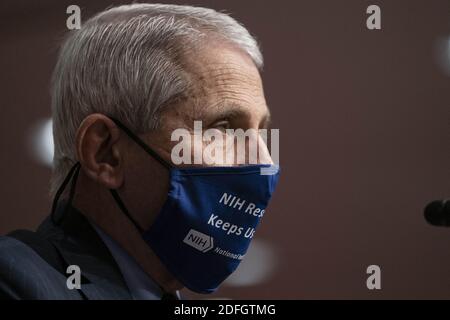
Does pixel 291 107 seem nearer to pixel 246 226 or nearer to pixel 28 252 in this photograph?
pixel 246 226

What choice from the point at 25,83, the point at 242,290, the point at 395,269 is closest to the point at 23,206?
the point at 25,83

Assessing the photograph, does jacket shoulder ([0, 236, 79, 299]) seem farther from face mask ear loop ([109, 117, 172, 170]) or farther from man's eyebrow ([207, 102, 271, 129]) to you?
man's eyebrow ([207, 102, 271, 129])

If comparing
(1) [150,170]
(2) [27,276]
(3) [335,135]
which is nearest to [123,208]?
(1) [150,170]

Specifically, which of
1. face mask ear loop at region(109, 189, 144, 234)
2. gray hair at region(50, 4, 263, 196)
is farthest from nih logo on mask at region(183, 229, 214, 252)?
gray hair at region(50, 4, 263, 196)

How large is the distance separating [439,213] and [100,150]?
0.71m

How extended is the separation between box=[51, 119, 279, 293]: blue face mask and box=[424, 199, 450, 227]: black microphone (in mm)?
365

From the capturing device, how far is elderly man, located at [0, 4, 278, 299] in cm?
122

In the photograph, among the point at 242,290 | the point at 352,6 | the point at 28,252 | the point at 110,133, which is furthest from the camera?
the point at 242,290

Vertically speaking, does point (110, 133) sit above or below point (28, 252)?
above

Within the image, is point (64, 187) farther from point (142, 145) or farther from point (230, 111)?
point (230, 111)

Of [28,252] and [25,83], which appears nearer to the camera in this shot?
[28,252]

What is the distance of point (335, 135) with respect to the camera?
7.40ft

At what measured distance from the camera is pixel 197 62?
1268mm
